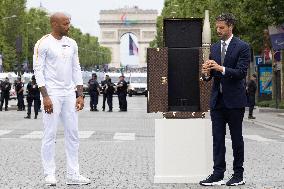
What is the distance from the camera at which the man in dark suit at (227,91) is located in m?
10.2

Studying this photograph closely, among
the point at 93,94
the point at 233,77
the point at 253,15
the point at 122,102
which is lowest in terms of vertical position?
the point at 122,102

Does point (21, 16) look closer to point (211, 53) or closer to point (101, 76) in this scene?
point (101, 76)

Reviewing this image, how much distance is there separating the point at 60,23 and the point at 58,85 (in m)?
0.68

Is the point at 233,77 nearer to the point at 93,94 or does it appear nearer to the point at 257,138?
the point at 257,138

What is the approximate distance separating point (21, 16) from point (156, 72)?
3602 inches

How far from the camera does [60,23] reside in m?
10.5

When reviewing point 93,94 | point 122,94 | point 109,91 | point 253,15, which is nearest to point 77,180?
point 253,15

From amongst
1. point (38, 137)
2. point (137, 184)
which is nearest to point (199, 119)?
point (137, 184)

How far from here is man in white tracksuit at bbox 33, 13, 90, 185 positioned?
10453 mm

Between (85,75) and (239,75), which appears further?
(85,75)

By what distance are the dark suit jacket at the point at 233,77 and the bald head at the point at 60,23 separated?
5.44 feet

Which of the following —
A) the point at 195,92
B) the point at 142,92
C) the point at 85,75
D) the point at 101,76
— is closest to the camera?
the point at 195,92

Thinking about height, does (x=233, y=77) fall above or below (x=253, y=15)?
below

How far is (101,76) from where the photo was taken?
100 meters
